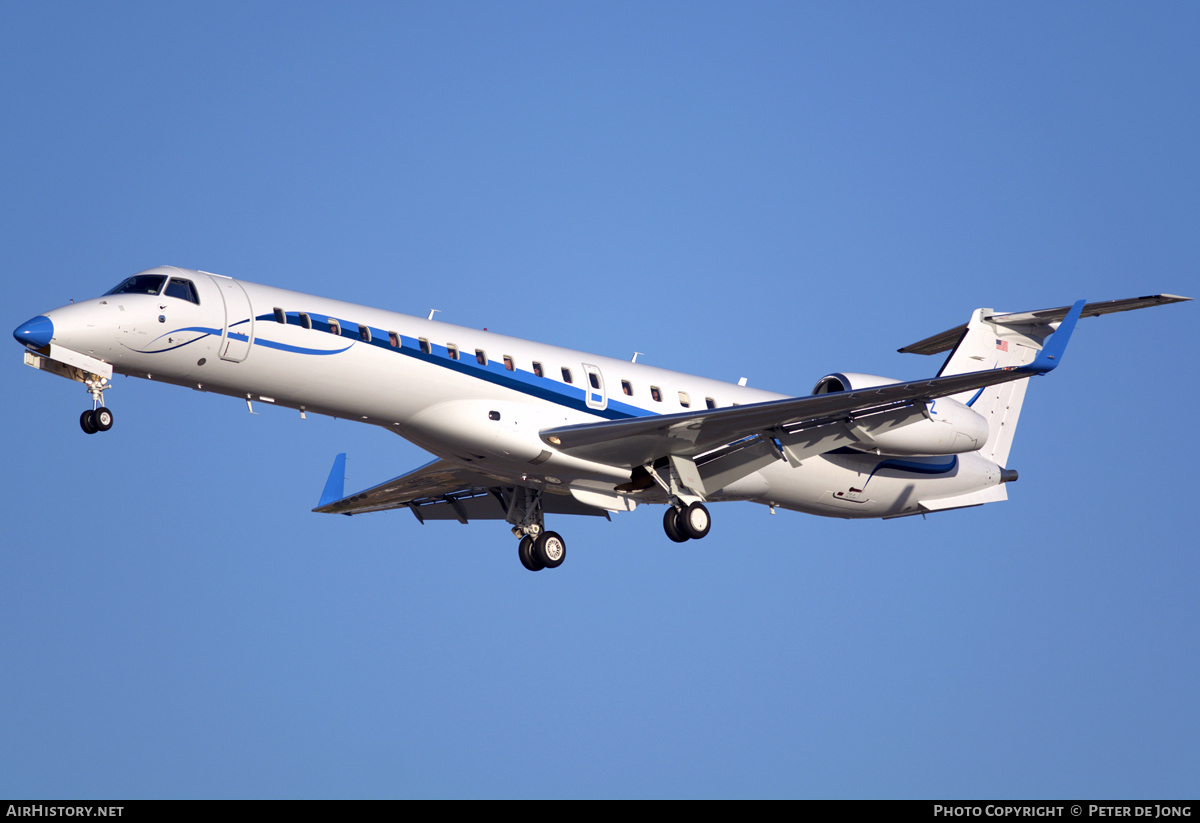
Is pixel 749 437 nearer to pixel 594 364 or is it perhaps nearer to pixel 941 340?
pixel 594 364

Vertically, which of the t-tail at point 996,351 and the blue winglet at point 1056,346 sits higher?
the t-tail at point 996,351

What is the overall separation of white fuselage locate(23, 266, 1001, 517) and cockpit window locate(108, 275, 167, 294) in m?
0.10

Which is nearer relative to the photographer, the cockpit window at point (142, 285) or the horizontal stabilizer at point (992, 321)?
the cockpit window at point (142, 285)

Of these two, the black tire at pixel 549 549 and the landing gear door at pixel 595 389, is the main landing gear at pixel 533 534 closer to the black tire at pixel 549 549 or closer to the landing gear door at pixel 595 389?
the black tire at pixel 549 549

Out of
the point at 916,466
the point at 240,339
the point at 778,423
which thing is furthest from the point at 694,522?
the point at 240,339

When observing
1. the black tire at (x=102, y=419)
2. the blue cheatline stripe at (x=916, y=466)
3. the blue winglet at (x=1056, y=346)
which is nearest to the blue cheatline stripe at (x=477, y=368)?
the black tire at (x=102, y=419)

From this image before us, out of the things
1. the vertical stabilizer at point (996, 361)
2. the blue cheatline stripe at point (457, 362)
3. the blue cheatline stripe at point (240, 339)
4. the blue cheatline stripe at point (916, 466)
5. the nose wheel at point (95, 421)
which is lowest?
the nose wheel at point (95, 421)

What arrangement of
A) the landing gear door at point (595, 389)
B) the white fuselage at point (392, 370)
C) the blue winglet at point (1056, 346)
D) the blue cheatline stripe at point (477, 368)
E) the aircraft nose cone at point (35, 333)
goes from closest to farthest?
1. the aircraft nose cone at point (35, 333)
2. the white fuselage at point (392, 370)
3. the blue cheatline stripe at point (477, 368)
4. the blue winglet at point (1056, 346)
5. the landing gear door at point (595, 389)

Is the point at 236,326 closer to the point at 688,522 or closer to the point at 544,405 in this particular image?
the point at 544,405

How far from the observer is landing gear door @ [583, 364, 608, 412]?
2094cm

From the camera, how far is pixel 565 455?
2044 cm

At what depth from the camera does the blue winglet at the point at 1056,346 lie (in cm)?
1922
